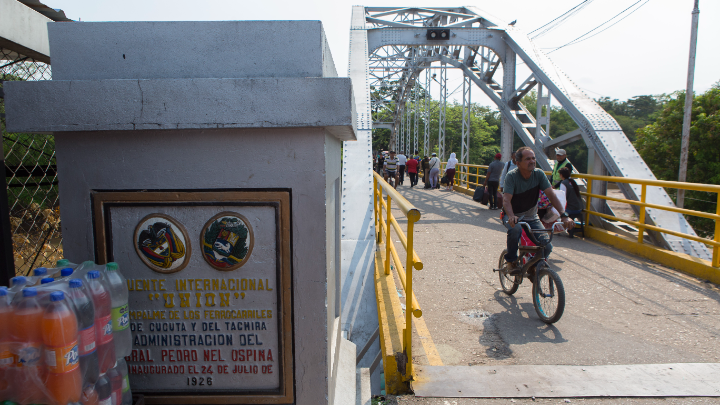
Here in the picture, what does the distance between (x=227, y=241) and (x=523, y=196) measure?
12.5 ft

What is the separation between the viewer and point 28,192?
338 cm

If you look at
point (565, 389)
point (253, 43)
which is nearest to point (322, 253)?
point (253, 43)

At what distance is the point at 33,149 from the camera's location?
3.51 meters

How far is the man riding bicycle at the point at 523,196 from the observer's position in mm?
4832

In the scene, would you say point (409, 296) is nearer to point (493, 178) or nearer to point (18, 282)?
point (18, 282)

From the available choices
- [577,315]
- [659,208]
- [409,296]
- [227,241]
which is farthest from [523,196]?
[227,241]

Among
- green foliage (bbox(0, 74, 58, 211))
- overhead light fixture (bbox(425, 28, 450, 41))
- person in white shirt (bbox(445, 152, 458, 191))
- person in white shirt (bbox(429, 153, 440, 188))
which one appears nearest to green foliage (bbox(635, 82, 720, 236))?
person in white shirt (bbox(445, 152, 458, 191))

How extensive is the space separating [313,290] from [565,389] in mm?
2249

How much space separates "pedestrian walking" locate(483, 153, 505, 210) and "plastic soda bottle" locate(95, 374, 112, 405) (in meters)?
11.4

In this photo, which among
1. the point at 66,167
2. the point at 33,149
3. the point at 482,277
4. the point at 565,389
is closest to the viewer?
the point at 66,167

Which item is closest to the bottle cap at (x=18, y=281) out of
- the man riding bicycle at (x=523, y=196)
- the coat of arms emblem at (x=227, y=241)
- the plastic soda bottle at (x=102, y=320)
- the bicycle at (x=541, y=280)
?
the plastic soda bottle at (x=102, y=320)

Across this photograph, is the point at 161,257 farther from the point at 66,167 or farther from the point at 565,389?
the point at 565,389

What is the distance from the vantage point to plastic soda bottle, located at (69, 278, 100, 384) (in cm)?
164

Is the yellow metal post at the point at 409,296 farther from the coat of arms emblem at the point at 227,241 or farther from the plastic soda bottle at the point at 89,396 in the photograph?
the plastic soda bottle at the point at 89,396
